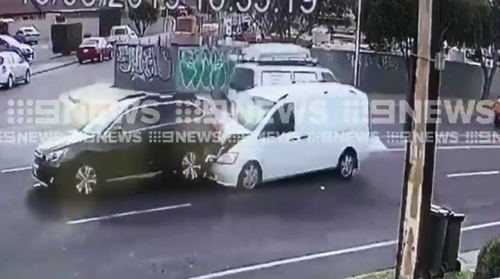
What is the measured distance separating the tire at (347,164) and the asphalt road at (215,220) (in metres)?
0.05

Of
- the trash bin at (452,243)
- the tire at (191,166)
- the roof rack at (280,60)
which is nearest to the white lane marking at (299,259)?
the trash bin at (452,243)

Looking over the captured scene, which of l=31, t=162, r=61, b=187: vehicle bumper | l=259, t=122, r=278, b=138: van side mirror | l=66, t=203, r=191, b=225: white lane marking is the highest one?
l=259, t=122, r=278, b=138: van side mirror

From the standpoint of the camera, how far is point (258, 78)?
481 cm

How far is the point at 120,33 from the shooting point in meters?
4.56

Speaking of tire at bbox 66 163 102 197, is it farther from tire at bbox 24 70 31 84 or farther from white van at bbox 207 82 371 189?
white van at bbox 207 82 371 189

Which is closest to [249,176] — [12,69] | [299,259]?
[299,259]

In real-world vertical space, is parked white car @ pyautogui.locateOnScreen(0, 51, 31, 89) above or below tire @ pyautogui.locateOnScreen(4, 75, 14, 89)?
above

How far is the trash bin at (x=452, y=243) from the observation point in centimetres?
521

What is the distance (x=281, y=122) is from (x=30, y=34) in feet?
4.97

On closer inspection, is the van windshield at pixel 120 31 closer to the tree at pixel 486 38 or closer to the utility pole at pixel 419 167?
the utility pole at pixel 419 167

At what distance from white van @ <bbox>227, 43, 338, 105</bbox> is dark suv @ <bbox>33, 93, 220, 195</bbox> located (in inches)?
9.6

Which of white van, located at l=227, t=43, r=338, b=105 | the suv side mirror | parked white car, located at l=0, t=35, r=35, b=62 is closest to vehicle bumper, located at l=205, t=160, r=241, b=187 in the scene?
white van, located at l=227, t=43, r=338, b=105

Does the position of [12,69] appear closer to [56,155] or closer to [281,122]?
[56,155]

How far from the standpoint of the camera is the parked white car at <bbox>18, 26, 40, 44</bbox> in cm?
441
